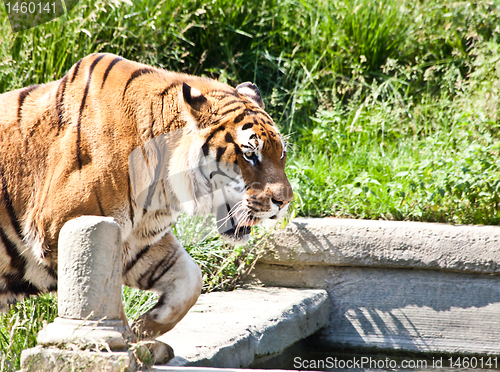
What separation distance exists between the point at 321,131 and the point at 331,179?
2.09 feet

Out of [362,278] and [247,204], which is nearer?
[247,204]

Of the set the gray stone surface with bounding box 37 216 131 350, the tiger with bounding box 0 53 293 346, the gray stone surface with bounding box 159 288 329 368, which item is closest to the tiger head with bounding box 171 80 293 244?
the tiger with bounding box 0 53 293 346

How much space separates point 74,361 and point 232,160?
1061 mm

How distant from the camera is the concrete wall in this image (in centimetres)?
384

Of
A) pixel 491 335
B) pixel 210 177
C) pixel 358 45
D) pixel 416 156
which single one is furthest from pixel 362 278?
pixel 358 45

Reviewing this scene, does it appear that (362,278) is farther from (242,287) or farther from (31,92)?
(31,92)

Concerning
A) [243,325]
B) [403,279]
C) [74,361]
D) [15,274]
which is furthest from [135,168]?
[403,279]

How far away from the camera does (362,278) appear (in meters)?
4.05

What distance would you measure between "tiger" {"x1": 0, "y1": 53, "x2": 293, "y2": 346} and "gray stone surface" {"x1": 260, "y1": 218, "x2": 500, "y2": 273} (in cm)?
153

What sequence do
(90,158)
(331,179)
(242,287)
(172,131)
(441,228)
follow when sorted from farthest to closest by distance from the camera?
(331,179), (242,287), (441,228), (172,131), (90,158)

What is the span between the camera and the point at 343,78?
595cm

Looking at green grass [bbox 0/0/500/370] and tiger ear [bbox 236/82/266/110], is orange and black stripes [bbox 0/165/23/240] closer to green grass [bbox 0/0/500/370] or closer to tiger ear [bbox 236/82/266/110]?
green grass [bbox 0/0/500/370]

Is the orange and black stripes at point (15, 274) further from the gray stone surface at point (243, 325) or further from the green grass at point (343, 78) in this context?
the green grass at point (343, 78)

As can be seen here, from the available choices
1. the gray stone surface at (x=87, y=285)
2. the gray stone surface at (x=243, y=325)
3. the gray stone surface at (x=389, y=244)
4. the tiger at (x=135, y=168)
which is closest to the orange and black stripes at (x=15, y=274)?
the tiger at (x=135, y=168)
